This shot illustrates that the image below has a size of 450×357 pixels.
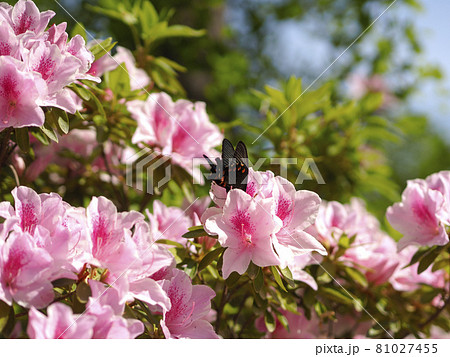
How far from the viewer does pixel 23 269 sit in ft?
2.50

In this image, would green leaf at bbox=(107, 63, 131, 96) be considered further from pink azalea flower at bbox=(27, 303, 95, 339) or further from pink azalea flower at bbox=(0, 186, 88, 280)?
pink azalea flower at bbox=(27, 303, 95, 339)

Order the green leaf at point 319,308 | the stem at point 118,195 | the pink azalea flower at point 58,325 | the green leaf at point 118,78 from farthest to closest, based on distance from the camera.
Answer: the stem at point 118,195 → the green leaf at point 118,78 → the green leaf at point 319,308 → the pink azalea flower at point 58,325

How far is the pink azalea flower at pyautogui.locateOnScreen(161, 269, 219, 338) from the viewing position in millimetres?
926

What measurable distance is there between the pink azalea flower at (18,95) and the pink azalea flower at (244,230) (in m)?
0.37

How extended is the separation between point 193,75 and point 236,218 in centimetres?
233

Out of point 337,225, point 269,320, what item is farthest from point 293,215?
point 337,225

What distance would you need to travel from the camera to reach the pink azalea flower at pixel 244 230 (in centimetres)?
87

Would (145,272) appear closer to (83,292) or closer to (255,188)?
(83,292)

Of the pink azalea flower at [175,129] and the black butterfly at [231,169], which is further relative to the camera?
the pink azalea flower at [175,129]

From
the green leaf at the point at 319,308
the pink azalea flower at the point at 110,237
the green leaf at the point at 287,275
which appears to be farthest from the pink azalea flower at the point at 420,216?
the pink azalea flower at the point at 110,237

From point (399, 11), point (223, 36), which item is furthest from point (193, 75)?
point (399, 11)

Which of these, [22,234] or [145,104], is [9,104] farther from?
[145,104]

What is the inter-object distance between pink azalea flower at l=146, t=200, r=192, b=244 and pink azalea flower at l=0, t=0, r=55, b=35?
434mm

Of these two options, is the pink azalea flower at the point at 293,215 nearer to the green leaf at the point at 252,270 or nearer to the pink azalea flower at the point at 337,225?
the green leaf at the point at 252,270
